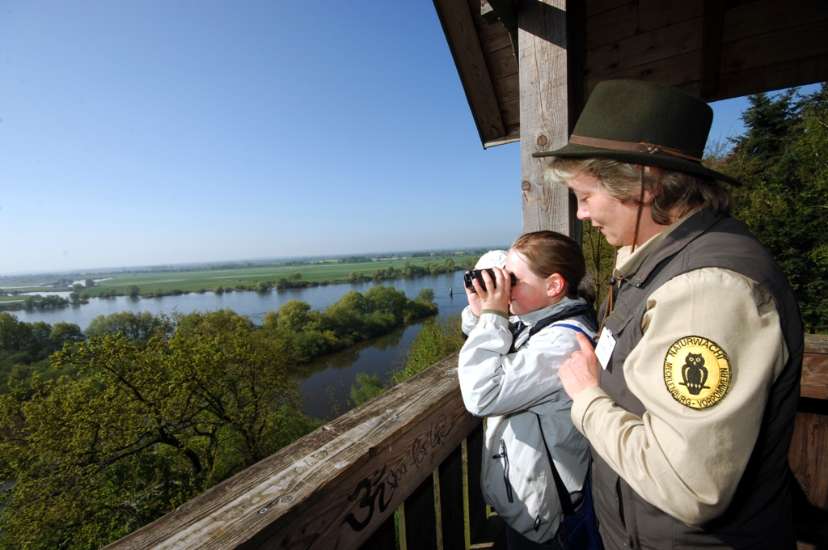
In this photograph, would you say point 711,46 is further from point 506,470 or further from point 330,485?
point 330,485

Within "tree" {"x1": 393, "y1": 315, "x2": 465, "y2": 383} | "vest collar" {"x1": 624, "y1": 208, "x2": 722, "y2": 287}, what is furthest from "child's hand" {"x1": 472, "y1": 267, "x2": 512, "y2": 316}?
"tree" {"x1": 393, "y1": 315, "x2": 465, "y2": 383}

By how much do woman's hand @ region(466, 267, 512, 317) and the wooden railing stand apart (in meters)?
0.30

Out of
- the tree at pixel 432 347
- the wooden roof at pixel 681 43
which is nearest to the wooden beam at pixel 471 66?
the wooden roof at pixel 681 43

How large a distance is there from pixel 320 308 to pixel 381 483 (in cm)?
6184

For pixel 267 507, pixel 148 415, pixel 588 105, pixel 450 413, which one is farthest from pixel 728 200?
pixel 148 415

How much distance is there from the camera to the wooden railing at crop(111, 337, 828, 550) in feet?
2.09

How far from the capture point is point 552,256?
1324mm

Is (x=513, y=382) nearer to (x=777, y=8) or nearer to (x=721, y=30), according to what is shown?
(x=721, y=30)

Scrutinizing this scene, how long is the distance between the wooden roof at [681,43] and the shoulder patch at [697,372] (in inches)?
62.4

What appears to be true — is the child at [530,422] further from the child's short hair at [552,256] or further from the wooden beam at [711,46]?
the wooden beam at [711,46]

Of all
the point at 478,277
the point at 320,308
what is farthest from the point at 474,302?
the point at 320,308

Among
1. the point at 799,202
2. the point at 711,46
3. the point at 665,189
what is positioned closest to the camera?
the point at 665,189

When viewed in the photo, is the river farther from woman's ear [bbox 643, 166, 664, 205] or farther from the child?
woman's ear [bbox 643, 166, 664, 205]

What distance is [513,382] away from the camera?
1074 millimetres
